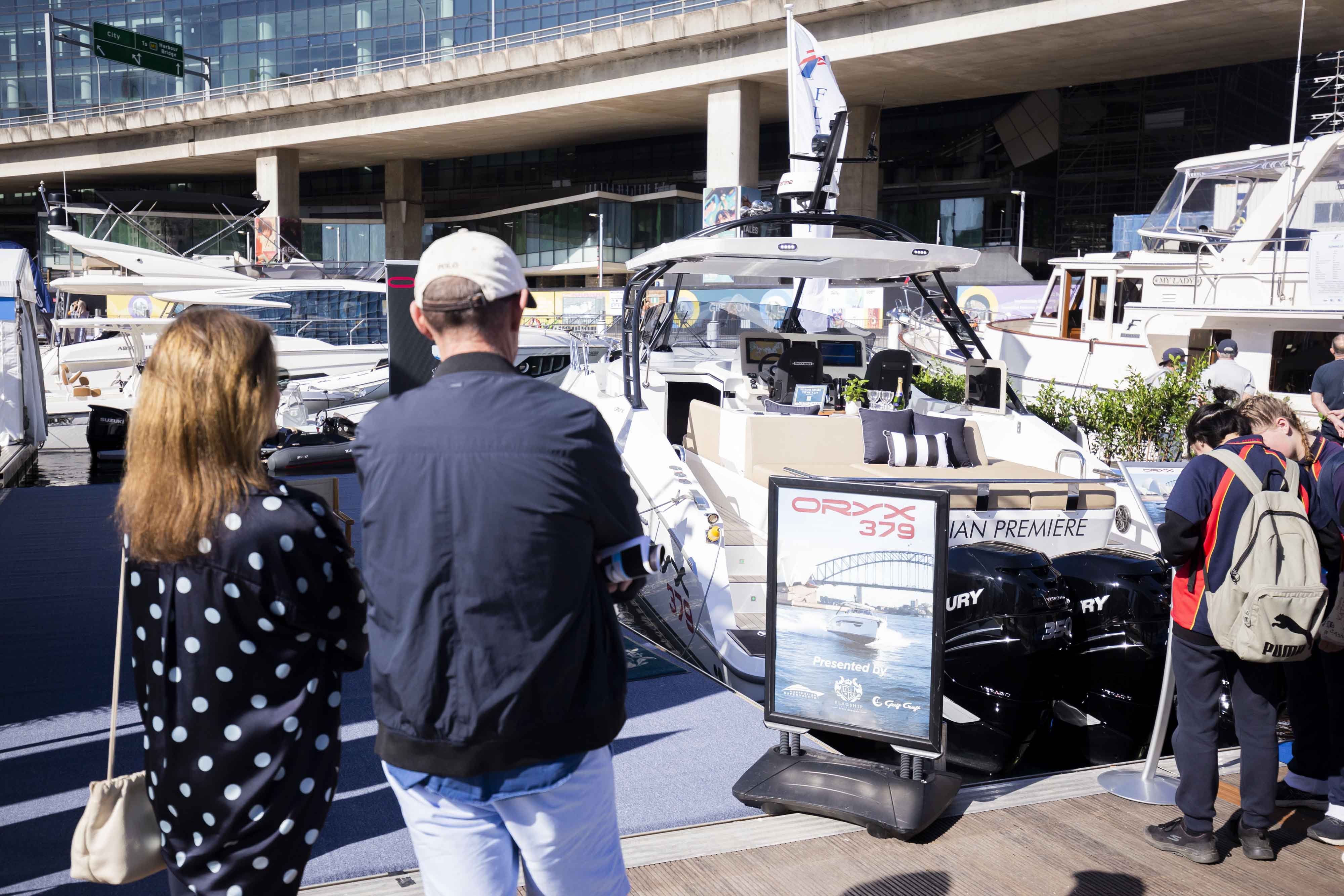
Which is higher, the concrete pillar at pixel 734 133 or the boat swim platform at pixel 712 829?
the concrete pillar at pixel 734 133

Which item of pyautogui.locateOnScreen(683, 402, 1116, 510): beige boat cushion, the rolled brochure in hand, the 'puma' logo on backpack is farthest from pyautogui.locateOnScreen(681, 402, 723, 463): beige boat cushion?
the rolled brochure in hand

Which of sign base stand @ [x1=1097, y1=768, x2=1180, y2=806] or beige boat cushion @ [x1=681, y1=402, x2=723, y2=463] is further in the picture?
beige boat cushion @ [x1=681, y1=402, x2=723, y2=463]

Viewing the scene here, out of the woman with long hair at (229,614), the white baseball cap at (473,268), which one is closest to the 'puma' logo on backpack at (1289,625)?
the white baseball cap at (473,268)

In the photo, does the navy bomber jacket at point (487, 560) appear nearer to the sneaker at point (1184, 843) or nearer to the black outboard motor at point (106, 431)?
the sneaker at point (1184, 843)

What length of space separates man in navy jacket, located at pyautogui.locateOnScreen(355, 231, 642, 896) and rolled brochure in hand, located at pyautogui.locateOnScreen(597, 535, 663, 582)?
2cm

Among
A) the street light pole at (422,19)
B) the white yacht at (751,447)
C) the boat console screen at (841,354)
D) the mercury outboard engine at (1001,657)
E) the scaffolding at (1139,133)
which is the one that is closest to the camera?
the mercury outboard engine at (1001,657)

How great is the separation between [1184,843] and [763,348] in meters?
8.14

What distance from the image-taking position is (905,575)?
3949 millimetres

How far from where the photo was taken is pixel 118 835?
217 cm

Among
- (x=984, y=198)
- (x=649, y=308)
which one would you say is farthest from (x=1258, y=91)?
(x=649, y=308)

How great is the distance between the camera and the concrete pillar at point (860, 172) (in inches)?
1380

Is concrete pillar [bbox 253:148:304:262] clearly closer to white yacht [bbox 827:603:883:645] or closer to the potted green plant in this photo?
the potted green plant

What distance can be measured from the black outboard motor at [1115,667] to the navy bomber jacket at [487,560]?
4.10 m

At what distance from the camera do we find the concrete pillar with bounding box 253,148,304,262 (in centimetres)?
4328
